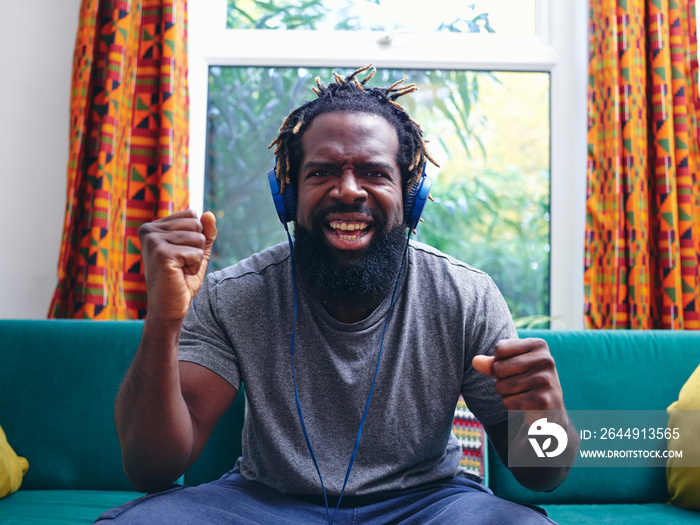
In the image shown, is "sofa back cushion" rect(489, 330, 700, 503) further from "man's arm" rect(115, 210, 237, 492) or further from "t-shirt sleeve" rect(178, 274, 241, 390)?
"man's arm" rect(115, 210, 237, 492)

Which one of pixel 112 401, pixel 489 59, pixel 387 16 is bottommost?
pixel 112 401

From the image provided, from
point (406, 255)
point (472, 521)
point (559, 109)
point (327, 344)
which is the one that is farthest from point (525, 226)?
point (472, 521)

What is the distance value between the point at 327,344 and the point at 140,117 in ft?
3.98

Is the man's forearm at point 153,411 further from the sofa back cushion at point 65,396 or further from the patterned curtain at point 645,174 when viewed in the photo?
the patterned curtain at point 645,174

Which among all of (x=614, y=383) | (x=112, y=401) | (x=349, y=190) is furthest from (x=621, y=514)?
(x=112, y=401)

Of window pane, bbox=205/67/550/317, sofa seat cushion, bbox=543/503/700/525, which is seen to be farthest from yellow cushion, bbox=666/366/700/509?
window pane, bbox=205/67/550/317

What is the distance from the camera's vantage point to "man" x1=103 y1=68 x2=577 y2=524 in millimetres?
1018

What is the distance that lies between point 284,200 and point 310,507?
0.66m

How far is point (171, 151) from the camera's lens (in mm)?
1959

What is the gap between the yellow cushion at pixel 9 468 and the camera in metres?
1.45

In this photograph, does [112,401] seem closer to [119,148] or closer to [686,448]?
[119,148]

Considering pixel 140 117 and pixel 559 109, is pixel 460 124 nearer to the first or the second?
pixel 559 109

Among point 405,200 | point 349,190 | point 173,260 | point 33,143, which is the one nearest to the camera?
point 173,260

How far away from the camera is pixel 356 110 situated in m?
1.33
